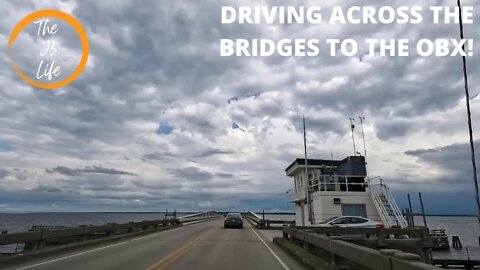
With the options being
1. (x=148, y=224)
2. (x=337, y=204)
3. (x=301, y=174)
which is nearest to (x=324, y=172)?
(x=301, y=174)

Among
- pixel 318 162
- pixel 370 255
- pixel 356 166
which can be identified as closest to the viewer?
pixel 370 255

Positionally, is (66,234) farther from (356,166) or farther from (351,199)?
(356,166)

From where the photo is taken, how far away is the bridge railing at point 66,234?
1259 cm

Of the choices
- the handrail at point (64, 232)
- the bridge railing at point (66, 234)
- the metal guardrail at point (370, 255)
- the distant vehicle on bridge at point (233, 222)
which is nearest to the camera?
the metal guardrail at point (370, 255)

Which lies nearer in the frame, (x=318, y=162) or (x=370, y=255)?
(x=370, y=255)

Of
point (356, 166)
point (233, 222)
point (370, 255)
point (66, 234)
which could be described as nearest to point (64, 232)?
point (66, 234)

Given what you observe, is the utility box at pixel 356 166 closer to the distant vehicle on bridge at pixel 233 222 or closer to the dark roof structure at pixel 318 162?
the dark roof structure at pixel 318 162

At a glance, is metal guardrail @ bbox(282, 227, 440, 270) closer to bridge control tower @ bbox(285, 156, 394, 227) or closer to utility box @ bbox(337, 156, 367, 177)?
bridge control tower @ bbox(285, 156, 394, 227)

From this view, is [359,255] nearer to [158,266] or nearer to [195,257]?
[158,266]

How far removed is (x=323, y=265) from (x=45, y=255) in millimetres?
9560

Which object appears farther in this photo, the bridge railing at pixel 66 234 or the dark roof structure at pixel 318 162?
the dark roof structure at pixel 318 162

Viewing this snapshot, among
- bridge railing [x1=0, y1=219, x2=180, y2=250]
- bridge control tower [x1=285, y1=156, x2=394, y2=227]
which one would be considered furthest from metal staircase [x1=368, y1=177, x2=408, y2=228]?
bridge railing [x1=0, y1=219, x2=180, y2=250]

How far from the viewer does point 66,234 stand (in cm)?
1616

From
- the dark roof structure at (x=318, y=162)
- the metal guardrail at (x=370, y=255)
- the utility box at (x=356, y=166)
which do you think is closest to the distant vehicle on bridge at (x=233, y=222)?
the dark roof structure at (x=318, y=162)
